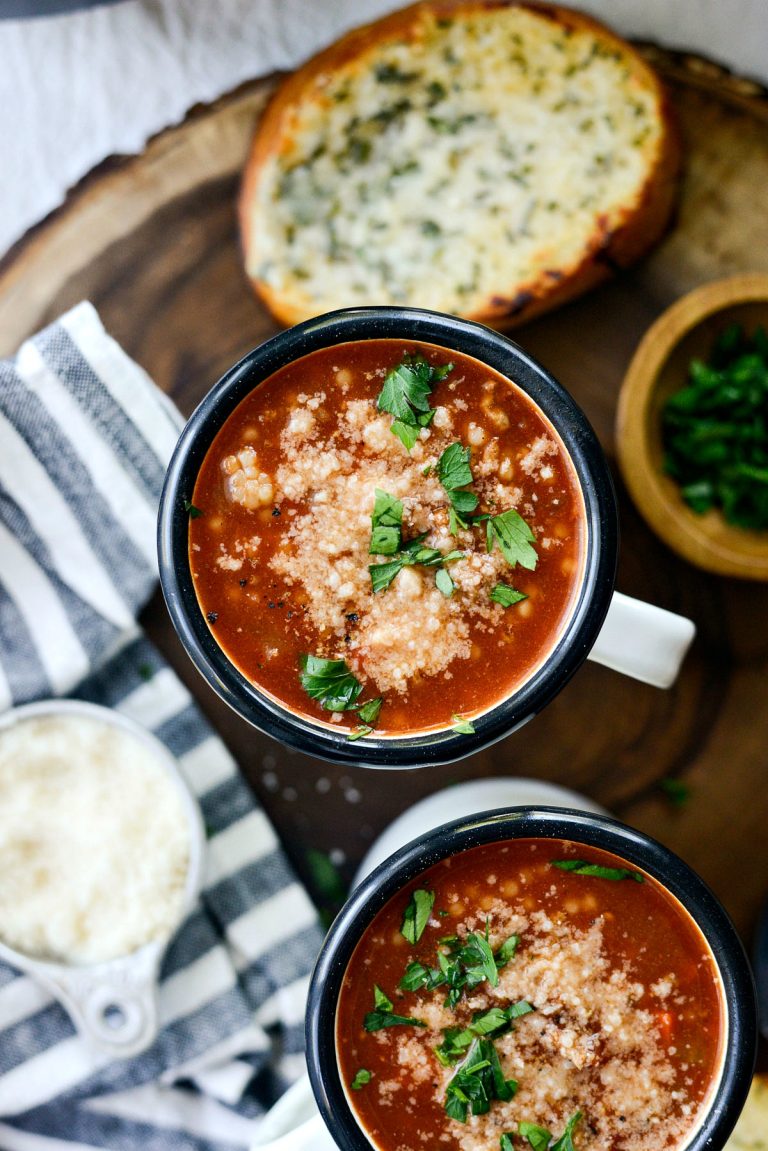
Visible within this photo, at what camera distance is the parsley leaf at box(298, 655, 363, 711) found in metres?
1.99

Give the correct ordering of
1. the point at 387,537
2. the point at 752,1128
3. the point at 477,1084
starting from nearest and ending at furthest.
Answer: the point at 387,537 < the point at 477,1084 < the point at 752,1128

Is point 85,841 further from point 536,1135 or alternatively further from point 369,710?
point 536,1135

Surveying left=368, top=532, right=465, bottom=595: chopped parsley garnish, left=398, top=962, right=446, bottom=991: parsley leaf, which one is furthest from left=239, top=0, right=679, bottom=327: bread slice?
left=398, top=962, right=446, bottom=991: parsley leaf

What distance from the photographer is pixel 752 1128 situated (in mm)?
2645

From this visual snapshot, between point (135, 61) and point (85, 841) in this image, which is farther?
point (135, 61)

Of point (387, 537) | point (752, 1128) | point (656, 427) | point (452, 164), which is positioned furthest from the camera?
point (452, 164)

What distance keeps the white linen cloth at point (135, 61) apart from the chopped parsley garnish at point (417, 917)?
2.06m

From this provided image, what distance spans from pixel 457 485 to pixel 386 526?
142 mm

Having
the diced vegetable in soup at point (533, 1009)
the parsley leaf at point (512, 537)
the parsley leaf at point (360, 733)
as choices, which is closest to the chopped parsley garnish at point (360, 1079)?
the diced vegetable in soup at point (533, 1009)

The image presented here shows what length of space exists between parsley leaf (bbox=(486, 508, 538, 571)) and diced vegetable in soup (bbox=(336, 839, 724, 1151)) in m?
0.53

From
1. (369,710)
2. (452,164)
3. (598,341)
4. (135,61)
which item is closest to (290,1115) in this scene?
(369,710)

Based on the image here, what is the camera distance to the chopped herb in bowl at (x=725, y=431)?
273 centimetres

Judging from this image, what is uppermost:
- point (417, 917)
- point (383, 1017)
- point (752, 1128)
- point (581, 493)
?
point (581, 493)

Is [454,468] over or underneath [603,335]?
over
